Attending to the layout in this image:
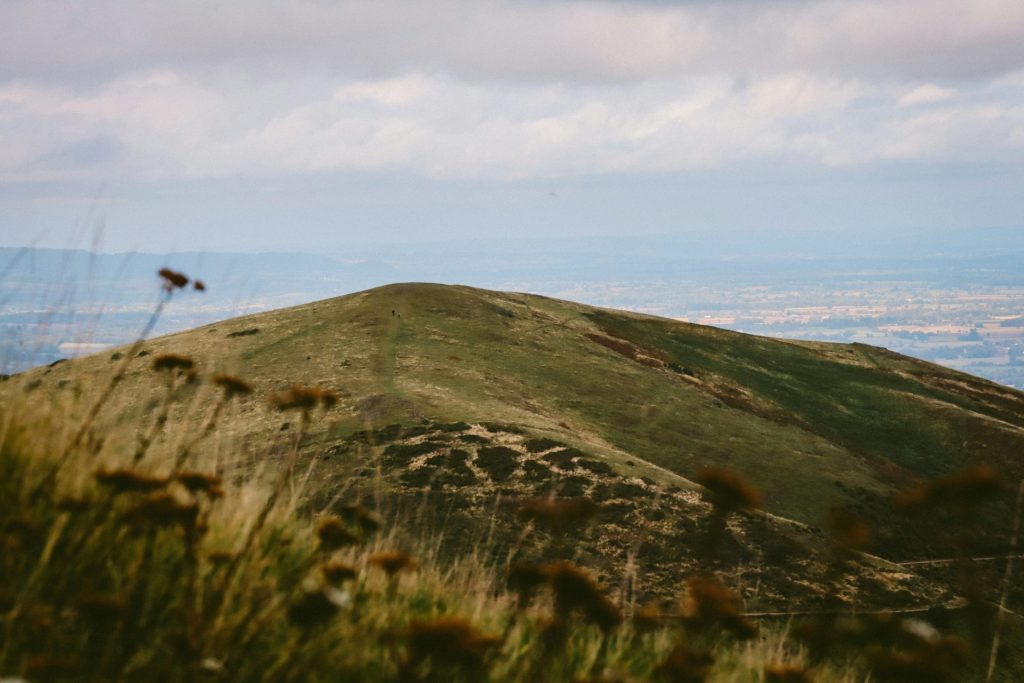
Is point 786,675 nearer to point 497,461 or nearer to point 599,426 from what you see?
point 497,461

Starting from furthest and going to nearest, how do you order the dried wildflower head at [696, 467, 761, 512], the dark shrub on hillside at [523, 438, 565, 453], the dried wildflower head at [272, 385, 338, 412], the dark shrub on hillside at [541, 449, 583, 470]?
1. the dark shrub on hillside at [523, 438, 565, 453]
2. the dark shrub on hillside at [541, 449, 583, 470]
3. the dried wildflower head at [272, 385, 338, 412]
4. the dried wildflower head at [696, 467, 761, 512]

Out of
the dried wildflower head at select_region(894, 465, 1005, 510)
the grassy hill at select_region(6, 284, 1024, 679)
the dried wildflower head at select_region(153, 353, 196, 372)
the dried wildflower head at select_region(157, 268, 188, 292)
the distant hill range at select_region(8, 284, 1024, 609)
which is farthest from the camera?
the distant hill range at select_region(8, 284, 1024, 609)

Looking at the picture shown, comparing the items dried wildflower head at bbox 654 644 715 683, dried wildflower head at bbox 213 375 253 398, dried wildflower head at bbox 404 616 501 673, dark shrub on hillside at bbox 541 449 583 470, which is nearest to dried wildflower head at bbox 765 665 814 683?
dried wildflower head at bbox 654 644 715 683

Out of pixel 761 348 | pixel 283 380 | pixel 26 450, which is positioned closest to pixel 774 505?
pixel 283 380

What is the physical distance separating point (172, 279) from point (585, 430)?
3535cm

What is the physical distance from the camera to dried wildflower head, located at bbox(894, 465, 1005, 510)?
473cm

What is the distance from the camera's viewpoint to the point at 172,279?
352 inches

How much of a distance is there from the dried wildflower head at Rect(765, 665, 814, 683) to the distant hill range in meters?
1.28

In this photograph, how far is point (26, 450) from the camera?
6.96 metres

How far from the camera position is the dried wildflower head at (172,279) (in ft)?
29.2

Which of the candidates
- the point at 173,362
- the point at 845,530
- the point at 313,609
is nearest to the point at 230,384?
the point at 173,362

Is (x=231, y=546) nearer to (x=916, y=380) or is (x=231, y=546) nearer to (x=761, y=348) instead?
(x=761, y=348)

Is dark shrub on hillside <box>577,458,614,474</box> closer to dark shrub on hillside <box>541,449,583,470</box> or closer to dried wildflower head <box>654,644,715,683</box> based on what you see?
dark shrub on hillside <box>541,449,583,470</box>

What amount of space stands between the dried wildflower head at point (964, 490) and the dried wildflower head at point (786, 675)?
1.86m
